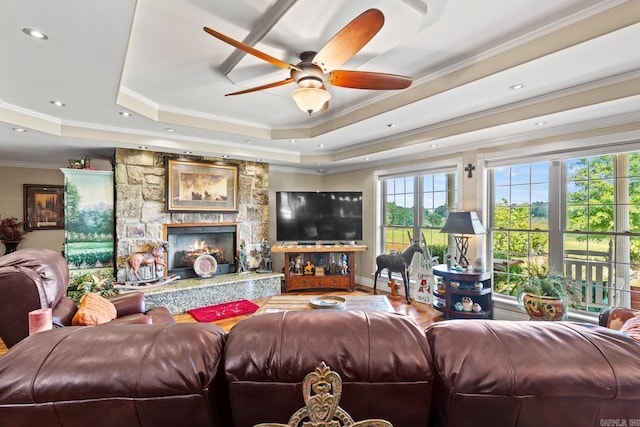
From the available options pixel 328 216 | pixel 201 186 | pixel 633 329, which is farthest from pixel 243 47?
pixel 328 216

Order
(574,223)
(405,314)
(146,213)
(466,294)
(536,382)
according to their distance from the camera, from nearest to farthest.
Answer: (536,382) → (574,223) → (466,294) → (405,314) → (146,213)

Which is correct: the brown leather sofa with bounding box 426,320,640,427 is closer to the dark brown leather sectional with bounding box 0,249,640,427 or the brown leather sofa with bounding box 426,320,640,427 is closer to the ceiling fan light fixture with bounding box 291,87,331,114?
the dark brown leather sectional with bounding box 0,249,640,427

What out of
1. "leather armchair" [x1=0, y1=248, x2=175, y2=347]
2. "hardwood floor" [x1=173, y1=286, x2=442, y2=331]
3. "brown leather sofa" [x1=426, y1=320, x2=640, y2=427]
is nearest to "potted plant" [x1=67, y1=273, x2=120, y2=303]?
"hardwood floor" [x1=173, y1=286, x2=442, y2=331]

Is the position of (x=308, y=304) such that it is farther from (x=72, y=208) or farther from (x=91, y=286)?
(x=72, y=208)

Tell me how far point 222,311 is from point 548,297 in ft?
12.5

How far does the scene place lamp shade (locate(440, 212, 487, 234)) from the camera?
349 cm

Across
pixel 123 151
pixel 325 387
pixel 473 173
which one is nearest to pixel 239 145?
pixel 123 151

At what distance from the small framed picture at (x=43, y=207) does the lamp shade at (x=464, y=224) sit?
7.06 meters

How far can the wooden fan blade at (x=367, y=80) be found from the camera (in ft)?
6.79

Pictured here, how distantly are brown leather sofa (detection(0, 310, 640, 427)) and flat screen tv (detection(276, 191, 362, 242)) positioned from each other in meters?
4.43

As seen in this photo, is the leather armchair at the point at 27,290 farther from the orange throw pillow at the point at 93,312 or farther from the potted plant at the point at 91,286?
the potted plant at the point at 91,286

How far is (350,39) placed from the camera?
1710 millimetres

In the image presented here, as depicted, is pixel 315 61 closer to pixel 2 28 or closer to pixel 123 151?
pixel 2 28

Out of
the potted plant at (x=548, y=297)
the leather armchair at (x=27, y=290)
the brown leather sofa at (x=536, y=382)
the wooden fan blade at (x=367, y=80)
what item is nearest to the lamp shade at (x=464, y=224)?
the potted plant at (x=548, y=297)
